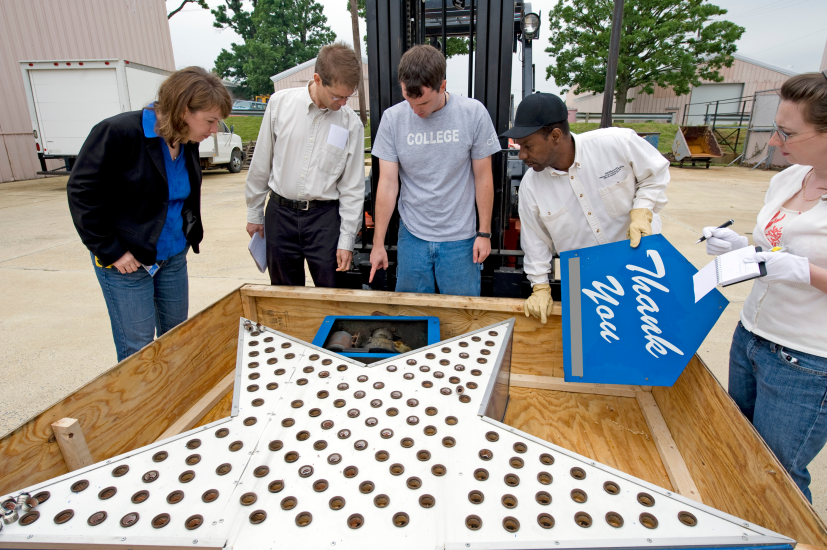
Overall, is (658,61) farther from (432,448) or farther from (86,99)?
(432,448)

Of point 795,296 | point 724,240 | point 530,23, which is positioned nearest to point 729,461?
point 795,296

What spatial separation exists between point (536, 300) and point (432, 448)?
0.98 m

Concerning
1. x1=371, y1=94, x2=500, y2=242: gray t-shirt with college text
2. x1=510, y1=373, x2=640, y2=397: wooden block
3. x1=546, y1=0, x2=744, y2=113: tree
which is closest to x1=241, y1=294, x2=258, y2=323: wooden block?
x1=371, y1=94, x2=500, y2=242: gray t-shirt with college text

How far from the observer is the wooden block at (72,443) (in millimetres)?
1395

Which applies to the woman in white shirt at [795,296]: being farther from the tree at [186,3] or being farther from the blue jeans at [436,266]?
the tree at [186,3]

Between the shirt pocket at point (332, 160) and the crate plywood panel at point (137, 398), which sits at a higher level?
the shirt pocket at point (332, 160)

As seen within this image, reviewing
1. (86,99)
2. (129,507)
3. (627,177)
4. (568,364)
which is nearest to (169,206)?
(129,507)

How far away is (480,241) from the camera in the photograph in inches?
99.0

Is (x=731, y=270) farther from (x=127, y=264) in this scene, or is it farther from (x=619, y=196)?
(x=127, y=264)

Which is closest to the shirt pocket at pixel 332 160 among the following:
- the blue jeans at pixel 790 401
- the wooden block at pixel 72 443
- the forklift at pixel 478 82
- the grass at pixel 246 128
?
the forklift at pixel 478 82

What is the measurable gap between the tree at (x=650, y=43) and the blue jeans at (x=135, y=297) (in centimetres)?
2599

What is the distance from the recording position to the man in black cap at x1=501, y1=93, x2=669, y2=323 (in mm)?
1991

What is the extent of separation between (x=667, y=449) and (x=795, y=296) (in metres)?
0.71

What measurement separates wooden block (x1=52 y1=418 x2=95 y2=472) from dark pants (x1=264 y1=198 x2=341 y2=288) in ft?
4.22
